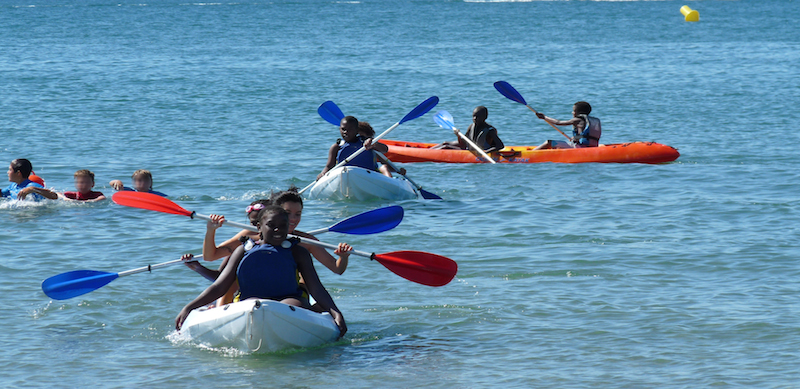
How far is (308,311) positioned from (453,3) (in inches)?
3640

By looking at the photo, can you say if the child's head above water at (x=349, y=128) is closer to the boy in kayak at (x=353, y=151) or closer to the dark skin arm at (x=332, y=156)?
the boy in kayak at (x=353, y=151)

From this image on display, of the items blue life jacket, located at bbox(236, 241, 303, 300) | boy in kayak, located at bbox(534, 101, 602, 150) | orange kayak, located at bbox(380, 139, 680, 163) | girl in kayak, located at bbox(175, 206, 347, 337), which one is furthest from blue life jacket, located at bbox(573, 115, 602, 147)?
blue life jacket, located at bbox(236, 241, 303, 300)

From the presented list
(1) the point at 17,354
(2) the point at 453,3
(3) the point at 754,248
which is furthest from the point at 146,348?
(2) the point at 453,3

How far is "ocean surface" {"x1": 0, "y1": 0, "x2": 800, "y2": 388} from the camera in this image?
6.39 meters

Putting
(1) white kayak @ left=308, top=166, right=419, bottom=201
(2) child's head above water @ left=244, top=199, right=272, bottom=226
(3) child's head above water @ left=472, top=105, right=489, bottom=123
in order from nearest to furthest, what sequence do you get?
(2) child's head above water @ left=244, top=199, right=272, bottom=226 < (1) white kayak @ left=308, top=166, right=419, bottom=201 < (3) child's head above water @ left=472, top=105, right=489, bottom=123

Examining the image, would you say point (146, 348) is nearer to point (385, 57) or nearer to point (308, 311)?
point (308, 311)

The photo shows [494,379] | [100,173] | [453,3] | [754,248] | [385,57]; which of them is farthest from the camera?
[453,3]

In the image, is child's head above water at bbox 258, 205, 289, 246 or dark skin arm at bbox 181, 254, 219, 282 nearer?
child's head above water at bbox 258, 205, 289, 246

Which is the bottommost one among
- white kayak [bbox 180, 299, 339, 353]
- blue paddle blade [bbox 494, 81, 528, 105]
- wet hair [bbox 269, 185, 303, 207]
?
white kayak [bbox 180, 299, 339, 353]

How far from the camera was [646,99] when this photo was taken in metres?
25.5

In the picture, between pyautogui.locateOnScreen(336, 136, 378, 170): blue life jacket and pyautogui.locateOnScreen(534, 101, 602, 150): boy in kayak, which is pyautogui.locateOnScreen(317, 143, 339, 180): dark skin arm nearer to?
pyautogui.locateOnScreen(336, 136, 378, 170): blue life jacket

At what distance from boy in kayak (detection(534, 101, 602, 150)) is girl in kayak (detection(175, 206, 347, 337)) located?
9.66 meters

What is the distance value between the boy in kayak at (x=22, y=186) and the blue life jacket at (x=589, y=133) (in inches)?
326

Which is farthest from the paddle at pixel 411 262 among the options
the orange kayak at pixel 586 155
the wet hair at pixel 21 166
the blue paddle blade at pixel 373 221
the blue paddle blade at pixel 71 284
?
the orange kayak at pixel 586 155
